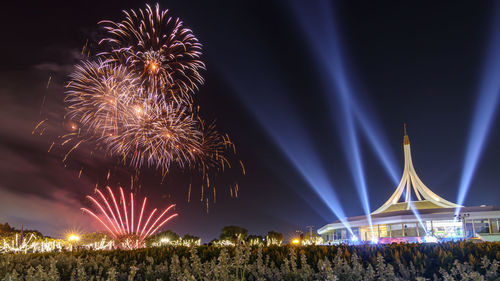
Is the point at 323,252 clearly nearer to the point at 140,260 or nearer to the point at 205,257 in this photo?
the point at 205,257

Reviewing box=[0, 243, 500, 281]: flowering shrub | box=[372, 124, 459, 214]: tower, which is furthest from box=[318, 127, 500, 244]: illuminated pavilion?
box=[0, 243, 500, 281]: flowering shrub

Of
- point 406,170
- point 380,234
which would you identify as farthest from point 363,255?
point 406,170

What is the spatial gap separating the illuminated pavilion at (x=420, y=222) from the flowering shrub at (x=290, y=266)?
3061 centimetres

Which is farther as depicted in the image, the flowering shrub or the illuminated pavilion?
the illuminated pavilion

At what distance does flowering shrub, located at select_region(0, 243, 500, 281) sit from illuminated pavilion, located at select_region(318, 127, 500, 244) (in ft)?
100

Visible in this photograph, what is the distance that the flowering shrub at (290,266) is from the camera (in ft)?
22.9

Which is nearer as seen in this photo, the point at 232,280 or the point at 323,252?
the point at 232,280

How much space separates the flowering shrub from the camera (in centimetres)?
698

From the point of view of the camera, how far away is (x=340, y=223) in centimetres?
6047

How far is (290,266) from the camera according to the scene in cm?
1010

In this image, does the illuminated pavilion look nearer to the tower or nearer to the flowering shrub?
the tower

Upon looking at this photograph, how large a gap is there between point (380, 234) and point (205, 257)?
49.5 meters

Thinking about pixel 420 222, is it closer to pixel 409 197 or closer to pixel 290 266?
pixel 409 197

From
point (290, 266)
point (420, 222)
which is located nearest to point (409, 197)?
point (420, 222)
